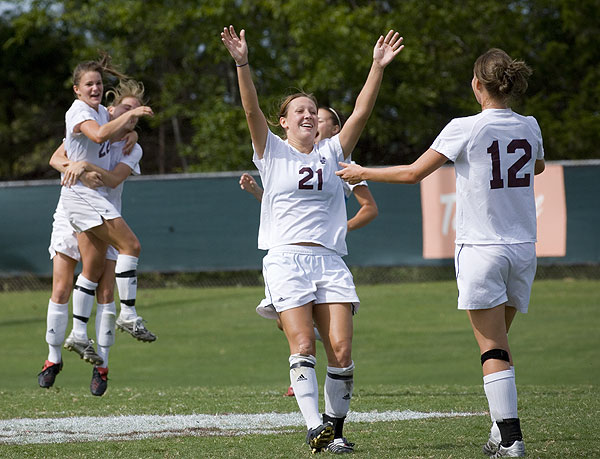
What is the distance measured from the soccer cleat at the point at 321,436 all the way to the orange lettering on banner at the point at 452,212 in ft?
36.4

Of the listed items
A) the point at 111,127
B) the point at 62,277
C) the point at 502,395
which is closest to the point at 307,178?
the point at 502,395

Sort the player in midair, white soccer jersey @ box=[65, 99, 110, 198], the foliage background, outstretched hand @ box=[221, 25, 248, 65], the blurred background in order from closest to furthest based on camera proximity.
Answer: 1. outstretched hand @ box=[221, 25, 248, 65]
2. white soccer jersey @ box=[65, 99, 110, 198]
3. the player in midair
4. the blurred background
5. the foliage background

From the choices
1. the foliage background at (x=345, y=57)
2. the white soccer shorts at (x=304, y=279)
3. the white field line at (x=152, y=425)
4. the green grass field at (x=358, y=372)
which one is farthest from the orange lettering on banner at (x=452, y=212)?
the white soccer shorts at (x=304, y=279)

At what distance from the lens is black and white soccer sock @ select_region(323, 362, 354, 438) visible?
475 centimetres

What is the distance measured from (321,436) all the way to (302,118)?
1.70 m

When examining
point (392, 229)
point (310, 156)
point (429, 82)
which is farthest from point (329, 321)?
point (429, 82)

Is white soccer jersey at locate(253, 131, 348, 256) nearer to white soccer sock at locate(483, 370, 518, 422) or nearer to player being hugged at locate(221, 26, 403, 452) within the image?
player being hugged at locate(221, 26, 403, 452)

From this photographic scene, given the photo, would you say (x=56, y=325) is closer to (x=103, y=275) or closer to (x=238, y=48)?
(x=103, y=275)

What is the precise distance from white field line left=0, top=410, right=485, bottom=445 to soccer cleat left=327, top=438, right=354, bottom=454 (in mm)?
779

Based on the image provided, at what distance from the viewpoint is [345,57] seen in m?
22.1

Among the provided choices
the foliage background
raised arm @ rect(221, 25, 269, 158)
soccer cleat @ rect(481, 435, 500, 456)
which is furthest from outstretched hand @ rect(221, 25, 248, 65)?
the foliage background

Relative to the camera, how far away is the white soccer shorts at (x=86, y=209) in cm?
699

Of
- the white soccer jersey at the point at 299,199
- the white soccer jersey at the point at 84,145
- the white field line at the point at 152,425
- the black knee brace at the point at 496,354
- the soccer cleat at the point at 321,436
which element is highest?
the white soccer jersey at the point at 84,145

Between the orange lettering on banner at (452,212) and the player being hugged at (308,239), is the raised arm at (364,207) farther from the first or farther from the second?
the orange lettering on banner at (452,212)
